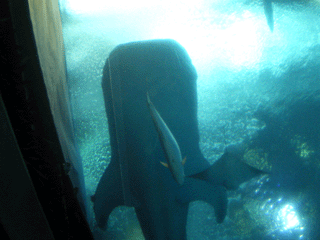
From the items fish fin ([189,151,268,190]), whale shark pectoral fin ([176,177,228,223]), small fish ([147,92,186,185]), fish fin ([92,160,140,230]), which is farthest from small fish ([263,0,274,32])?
fish fin ([92,160,140,230])

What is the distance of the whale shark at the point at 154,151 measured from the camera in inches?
70.4

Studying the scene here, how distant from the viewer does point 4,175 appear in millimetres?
670

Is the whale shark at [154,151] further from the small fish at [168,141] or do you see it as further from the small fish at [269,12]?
the small fish at [269,12]

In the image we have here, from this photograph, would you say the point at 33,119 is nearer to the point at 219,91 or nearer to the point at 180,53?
the point at 180,53

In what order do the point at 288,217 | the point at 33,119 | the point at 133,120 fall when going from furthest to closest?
the point at 288,217, the point at 133,120, the point at 33,119

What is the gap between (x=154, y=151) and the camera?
6.09ft

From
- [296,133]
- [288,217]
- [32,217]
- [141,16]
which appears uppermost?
[141,16]

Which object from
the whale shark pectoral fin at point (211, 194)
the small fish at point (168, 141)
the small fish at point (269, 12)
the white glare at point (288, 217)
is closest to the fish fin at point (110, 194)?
the whale shark pectoral fin at point (211, 194)

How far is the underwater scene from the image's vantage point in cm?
191

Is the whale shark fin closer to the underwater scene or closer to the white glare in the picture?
the underwater scene

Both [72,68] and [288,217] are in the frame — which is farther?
[72,68]

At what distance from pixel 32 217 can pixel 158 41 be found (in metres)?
1.85

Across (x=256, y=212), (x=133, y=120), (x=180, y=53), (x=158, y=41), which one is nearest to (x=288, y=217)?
(x=256, y=212)

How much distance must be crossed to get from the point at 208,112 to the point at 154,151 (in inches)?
30.9
